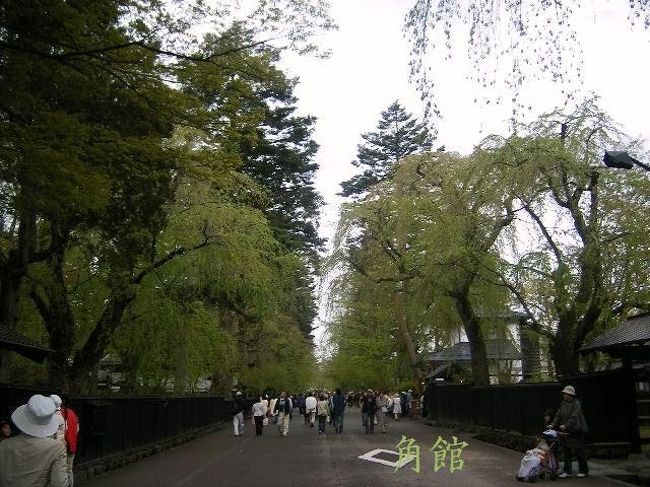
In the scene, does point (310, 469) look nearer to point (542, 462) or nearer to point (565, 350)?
point (542, 462)

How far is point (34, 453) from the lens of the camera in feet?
16.6

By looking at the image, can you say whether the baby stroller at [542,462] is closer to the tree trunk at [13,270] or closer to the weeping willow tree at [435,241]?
the weeping willow tree at [435,241]

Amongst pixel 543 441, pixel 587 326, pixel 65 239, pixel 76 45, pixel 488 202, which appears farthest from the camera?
pixel 488 202

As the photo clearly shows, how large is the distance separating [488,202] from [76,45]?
14485mm

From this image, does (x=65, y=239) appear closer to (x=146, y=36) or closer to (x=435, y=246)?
(x=146, y=36)

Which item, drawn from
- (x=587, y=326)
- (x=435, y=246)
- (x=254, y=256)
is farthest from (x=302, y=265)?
(x=587, y=326)

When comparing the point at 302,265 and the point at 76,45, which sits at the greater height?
the point at 302,265

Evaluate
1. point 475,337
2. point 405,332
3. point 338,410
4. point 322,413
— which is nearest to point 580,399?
point 475,337

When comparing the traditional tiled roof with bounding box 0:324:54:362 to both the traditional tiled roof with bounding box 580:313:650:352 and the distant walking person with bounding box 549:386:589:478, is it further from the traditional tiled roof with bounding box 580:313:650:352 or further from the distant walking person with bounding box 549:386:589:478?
the traditional tiled roof with bounding box 580:313:650:352

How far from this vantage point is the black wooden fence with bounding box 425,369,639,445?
46.8ft

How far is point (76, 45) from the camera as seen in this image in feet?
Answer: 33.0

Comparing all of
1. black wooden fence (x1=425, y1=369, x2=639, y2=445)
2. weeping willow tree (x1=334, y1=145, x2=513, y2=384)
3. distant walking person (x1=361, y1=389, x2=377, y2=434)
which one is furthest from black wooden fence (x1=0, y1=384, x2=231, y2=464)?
black wooden fence (x1=425, y1=369, x2=639, y2=445)

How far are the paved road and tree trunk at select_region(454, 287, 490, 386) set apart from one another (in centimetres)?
674

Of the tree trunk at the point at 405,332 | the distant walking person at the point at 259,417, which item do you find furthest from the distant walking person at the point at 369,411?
the tree trunk at the point at 405,332
